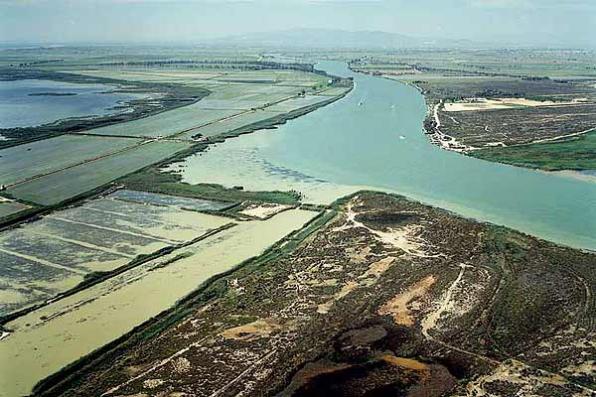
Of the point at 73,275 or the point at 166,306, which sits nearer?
the point at 166,306

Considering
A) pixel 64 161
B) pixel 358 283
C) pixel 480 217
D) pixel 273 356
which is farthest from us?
pixel 64 161

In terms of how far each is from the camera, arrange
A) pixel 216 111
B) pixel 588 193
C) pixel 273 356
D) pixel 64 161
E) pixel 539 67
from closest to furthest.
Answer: pixel 273 356, pixel 588 193, pixel 64 161, pixel 216 111, pixel 539 67

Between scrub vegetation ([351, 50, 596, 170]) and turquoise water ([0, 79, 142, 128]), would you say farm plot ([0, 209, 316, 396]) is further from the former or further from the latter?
turquoise water ([0, 79, 142, 128])

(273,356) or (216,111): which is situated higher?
(216,111)

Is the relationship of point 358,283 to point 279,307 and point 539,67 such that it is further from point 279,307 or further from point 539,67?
point 539,67

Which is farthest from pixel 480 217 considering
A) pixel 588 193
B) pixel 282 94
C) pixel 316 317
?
pixel 282 94

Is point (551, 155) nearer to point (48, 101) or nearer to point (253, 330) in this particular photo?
point (253, 330)

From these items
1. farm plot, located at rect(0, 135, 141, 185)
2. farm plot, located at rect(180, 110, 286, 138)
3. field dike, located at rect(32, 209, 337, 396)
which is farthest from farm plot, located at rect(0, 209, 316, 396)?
farm plot, located at rect(180, 110, 286, 138)

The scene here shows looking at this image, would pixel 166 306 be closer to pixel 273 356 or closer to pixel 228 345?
pixel 228 345
